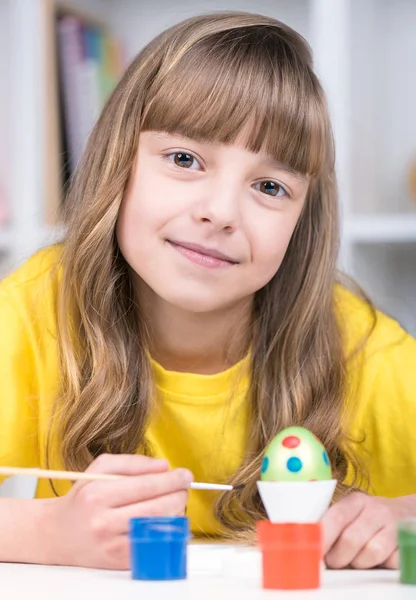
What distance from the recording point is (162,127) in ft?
3.79

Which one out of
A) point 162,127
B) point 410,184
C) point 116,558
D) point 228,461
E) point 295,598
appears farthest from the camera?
point 410,184

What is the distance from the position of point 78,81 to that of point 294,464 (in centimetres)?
143

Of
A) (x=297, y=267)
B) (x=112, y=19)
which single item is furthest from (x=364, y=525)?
(x=112, y=19)

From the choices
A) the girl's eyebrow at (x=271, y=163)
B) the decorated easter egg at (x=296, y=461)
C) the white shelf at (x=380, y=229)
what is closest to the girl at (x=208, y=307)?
the girl's eyebrow at (x=271, y=163)

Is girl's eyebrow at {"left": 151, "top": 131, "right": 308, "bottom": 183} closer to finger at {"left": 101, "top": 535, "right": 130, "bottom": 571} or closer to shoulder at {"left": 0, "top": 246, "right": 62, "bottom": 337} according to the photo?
shoulder at {"left": 0, "top": 246, "right": 62, "bottom": 337}

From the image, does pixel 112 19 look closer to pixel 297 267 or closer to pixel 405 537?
pixel 297 267

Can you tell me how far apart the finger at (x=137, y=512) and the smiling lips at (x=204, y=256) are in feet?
1.16

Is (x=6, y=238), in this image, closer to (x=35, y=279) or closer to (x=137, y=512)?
(x=35, y=279)

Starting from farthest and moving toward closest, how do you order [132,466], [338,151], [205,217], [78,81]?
[78,81] → [338,151] → [205,217] → [132,466]

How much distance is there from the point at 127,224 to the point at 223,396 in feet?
0.88

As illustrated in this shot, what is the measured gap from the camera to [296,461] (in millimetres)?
864

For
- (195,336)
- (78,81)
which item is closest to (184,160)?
(195,336)

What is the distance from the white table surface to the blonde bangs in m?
0.47

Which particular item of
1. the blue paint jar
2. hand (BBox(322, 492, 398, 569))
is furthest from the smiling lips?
the blue paint jar
